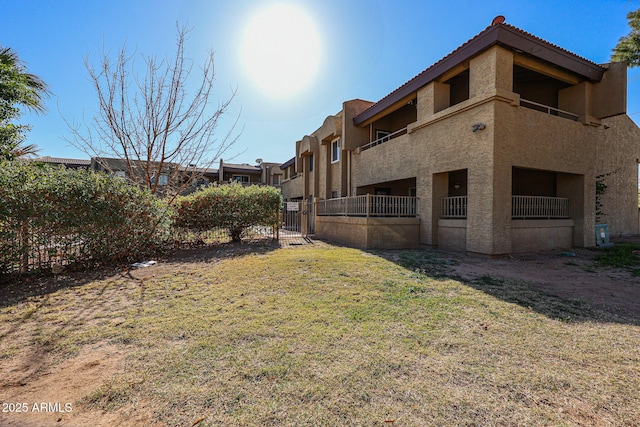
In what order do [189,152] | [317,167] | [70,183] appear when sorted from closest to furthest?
[70,183]
[189,152]
[317,167]

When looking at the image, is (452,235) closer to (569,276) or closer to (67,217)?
(569,276)

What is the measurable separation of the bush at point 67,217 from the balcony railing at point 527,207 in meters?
10.2

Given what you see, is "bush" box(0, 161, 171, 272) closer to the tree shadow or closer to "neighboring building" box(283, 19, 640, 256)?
the tree shadow

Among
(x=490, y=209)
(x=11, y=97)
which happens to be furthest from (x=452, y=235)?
(x=11, y=97)

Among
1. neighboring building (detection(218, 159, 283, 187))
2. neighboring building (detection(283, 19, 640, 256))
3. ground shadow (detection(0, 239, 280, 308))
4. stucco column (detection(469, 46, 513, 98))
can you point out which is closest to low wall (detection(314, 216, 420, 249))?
neighboring building (detection(283, 19, 640, 256))

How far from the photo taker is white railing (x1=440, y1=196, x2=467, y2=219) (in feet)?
34.0

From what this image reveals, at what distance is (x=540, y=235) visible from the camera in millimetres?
10273

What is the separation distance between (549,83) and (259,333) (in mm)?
15440

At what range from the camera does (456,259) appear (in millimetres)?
8648

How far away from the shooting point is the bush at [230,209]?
36.4 ft

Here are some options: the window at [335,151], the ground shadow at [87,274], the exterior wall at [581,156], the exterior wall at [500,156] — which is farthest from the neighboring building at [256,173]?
the exterior wall at [581,156]

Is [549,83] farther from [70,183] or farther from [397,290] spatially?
[70,183]

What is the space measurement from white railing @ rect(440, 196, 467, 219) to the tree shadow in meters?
3.59

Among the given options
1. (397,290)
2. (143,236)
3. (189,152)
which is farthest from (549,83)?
(143,236)
